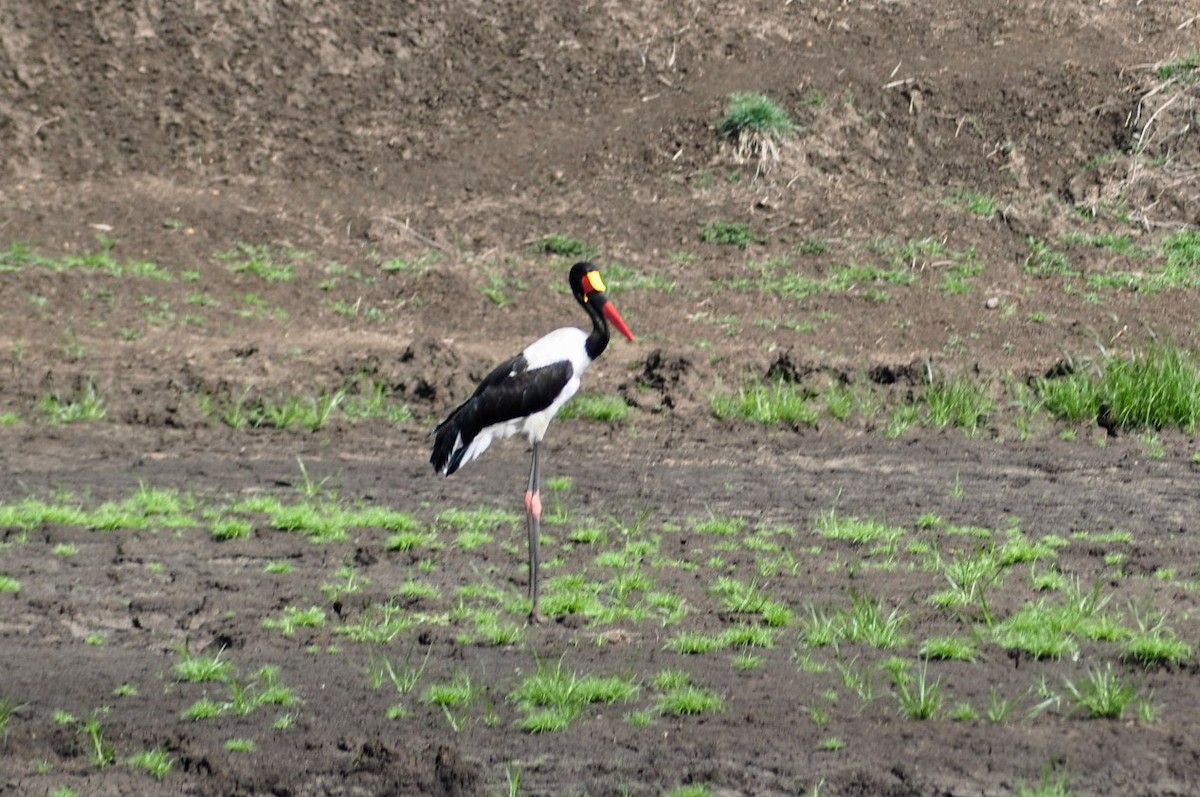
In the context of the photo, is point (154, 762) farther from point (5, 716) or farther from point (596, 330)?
point (596, 330)

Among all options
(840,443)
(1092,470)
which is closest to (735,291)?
(840,443)

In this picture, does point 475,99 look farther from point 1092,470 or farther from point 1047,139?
point 1092,470

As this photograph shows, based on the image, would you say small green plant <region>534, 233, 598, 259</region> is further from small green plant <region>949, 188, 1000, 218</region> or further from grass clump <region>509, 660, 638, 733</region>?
grass clump <region>509, 660, 638, 733</region>

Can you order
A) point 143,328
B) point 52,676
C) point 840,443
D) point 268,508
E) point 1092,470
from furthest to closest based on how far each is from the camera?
point 143,328 < point 840,443 < point 1092,470 < point 268,508 < point 52,676

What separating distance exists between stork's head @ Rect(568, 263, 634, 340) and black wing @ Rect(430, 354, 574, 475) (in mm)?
415

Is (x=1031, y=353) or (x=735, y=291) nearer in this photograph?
(x=1031, y=353)

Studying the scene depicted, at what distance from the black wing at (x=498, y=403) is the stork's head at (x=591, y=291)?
0.41 metres

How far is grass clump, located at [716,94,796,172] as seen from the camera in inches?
609

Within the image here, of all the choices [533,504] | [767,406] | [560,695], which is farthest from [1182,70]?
[560,695]

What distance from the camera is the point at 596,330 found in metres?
8.31

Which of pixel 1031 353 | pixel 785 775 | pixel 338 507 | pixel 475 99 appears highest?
pixel 475 99

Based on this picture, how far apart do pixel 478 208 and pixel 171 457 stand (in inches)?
225

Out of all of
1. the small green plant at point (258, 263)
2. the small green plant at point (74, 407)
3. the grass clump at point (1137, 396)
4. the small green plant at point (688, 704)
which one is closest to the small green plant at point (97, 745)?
the small green plant at point (688, 704)

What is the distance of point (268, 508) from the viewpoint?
28.1ft
